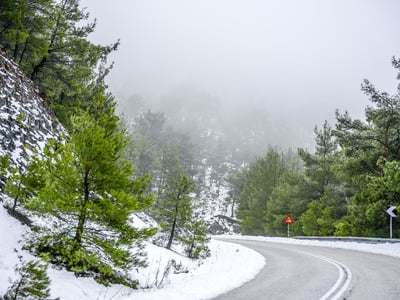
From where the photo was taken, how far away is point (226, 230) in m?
63.8

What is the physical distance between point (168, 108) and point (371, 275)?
182660mm

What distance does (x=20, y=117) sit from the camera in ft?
29.1

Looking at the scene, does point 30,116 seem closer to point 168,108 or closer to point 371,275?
point 371,275

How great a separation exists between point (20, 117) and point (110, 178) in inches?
143

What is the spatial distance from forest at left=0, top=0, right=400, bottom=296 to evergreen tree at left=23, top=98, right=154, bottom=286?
0.03 meters

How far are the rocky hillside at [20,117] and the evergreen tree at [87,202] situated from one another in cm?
273

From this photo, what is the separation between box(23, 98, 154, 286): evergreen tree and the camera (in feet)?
23.0

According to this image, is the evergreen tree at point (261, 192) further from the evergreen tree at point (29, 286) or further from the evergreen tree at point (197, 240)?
the evergreen tree at point (29, 286)

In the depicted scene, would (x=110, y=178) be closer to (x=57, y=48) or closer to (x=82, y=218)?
(x=82, y=218)

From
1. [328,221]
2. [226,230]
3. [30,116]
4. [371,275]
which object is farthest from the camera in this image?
[226,230]

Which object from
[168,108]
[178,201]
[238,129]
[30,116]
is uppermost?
[168,108]

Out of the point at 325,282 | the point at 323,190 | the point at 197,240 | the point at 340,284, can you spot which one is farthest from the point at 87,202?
the point at 323,190

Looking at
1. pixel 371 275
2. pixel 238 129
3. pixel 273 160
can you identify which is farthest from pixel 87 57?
pixel 238 129

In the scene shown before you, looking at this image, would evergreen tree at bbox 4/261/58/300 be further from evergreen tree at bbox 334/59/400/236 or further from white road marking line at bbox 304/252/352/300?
evergreen tree at bbox 334/59/400/236
